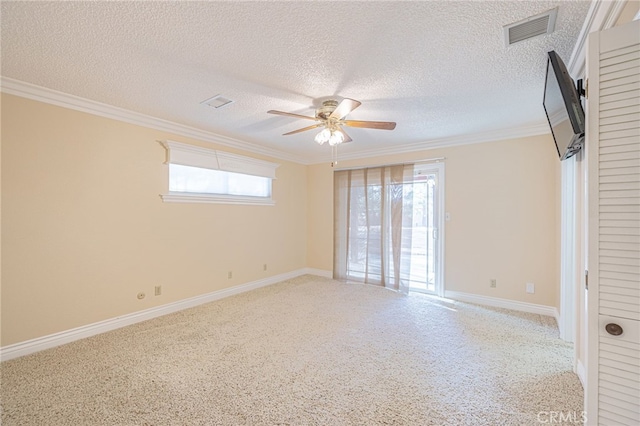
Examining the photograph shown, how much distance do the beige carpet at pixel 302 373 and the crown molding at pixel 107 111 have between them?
228cm

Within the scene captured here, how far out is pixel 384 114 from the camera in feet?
9.62

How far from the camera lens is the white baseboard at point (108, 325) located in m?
2.33

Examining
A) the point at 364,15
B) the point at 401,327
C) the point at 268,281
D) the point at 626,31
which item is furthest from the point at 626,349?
the point at 268,281

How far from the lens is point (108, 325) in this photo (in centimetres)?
284

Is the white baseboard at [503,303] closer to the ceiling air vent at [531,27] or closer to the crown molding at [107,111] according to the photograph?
the ceiling air vent at [531,27]

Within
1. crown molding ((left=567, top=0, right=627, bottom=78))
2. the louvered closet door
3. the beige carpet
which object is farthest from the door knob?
crown molding ((left=567, top=0, right=627, bottom=78))

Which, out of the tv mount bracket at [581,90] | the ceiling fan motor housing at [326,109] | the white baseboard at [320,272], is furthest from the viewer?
the white baseboard at [320,272]

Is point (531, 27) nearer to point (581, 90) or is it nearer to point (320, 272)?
point (581, 90)

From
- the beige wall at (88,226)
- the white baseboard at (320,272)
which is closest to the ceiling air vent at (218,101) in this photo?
the beige wall at (88,226)

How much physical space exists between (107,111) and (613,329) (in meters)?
4.08

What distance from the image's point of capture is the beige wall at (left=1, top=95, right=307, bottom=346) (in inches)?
91.7

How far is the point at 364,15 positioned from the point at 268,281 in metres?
4.07

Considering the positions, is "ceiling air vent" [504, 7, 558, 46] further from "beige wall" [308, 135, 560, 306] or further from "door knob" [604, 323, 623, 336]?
"beige wall" [308, 135, 560, 306]

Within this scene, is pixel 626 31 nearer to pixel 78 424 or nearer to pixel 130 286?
pixel 78 424
